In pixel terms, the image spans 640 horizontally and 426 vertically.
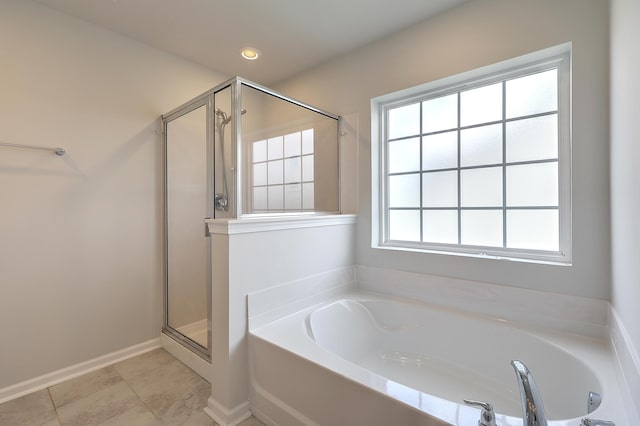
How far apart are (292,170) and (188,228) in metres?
0.88

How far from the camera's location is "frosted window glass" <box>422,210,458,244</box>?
2.01 metres

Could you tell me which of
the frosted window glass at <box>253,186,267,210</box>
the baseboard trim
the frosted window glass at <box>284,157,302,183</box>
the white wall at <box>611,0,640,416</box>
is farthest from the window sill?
the baseboard trim

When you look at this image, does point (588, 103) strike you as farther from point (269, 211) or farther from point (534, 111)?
point (269, 211)

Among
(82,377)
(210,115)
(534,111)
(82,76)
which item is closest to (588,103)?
(534,111)

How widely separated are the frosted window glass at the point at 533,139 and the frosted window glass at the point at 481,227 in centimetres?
36

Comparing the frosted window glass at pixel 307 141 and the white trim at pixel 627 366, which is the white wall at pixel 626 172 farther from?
the frosted window glass at pixel 307 141

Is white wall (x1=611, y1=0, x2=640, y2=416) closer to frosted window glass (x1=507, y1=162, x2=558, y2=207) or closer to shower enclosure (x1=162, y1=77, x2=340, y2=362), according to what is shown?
frosted window glass (x1=507, y1=162, x2=558, y2=207)

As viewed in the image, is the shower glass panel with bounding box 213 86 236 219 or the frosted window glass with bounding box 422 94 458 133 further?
the frosted window glass with bounding box 422 94 458 133

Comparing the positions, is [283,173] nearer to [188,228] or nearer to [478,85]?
[188,228]

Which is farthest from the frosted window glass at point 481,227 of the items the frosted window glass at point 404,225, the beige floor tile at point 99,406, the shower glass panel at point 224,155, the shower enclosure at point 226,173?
the beige floor tile at point 99,406

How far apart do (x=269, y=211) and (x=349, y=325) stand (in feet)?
3.04

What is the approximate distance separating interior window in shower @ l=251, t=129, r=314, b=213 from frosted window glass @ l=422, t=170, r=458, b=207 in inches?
33.3

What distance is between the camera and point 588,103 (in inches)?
57.1

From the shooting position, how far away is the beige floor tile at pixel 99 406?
1515mm
